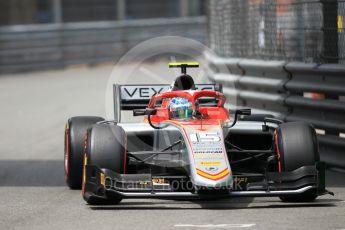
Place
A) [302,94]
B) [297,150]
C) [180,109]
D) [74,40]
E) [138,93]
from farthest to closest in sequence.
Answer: [74,40], [302,94], [138,93], [180,109], [297,150]

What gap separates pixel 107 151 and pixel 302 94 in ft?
14.3

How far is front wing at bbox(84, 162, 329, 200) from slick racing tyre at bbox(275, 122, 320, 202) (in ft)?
0.45

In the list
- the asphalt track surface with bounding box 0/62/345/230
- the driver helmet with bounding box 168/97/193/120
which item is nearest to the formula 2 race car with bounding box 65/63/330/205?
the driver helmet with bounding box 168/97/193/120

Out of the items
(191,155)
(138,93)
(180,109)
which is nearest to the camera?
(191,155)

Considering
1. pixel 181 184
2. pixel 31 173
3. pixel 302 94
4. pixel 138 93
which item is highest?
pixel 138 93

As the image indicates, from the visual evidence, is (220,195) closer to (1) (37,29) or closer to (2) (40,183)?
(2) (40,183)

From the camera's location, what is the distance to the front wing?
9141mm

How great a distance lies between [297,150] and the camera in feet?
31.2

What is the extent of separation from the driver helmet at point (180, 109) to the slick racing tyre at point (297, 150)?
3.03 ft

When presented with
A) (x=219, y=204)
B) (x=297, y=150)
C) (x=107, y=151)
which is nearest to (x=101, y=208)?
(x=107, y=151)

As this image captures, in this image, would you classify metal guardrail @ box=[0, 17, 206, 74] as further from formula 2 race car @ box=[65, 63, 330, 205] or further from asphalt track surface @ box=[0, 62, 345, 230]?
formula 2 race car @ box=[65, 63, 330, 205]

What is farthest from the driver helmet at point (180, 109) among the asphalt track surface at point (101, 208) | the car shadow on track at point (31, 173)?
the car shadow on track at point (31, 173)

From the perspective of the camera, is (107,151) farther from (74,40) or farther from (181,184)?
(74,40)

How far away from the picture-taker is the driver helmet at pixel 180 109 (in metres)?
10.1
